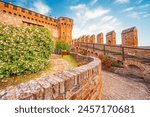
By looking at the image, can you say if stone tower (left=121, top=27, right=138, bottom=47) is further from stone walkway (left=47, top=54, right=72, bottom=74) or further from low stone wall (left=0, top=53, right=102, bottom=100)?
low stone wall (left=0, top=53, right=102, bottom=100)

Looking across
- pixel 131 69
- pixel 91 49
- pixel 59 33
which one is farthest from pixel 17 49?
pixel 59 33

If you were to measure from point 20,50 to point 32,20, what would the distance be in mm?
26986

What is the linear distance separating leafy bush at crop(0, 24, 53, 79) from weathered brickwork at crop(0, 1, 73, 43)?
1355cm

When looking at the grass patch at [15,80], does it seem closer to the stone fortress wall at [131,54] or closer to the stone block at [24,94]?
the stone block at [24,94]

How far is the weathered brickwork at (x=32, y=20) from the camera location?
78.3 ft

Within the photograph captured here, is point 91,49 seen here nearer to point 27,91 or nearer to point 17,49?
point 17,49

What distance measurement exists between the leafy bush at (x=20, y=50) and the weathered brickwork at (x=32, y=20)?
44.5 ft

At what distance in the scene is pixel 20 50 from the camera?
224 inches

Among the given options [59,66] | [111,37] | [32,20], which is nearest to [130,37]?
[111,37]

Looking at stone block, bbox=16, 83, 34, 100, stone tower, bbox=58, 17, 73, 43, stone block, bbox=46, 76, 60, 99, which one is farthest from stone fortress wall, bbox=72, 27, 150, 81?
stone tower, bbox=58, 17, 73, 43

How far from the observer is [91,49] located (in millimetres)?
14984

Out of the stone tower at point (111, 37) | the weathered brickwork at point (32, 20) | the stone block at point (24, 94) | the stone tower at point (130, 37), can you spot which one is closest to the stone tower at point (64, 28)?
the weathered brickwork at point (32, 20)

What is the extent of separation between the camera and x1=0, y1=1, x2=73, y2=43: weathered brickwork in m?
23.9

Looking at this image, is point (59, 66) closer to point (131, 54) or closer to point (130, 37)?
point (131, 54)
